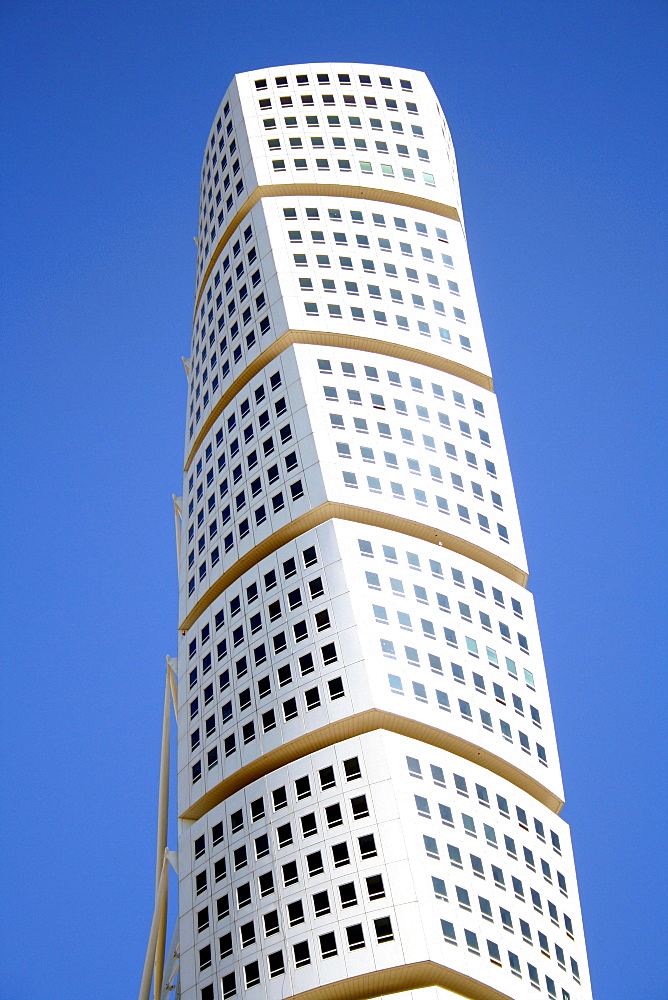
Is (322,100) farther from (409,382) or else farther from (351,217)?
(409,382)

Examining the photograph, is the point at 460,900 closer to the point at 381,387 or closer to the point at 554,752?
the point at 554,752

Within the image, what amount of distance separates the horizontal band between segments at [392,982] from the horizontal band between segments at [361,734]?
7138mm

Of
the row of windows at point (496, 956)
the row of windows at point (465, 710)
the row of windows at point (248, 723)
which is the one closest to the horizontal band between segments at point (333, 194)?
the row of windows at point (248, 723)

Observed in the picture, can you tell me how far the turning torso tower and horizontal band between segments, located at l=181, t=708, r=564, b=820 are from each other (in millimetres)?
99

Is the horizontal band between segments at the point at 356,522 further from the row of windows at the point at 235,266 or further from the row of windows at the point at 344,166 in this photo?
the row of windows at the point at 344,166

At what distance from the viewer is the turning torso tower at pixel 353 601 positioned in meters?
39.2

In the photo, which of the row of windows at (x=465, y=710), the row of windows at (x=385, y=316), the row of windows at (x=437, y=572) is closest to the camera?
the row of windows at (x=465, y=710)


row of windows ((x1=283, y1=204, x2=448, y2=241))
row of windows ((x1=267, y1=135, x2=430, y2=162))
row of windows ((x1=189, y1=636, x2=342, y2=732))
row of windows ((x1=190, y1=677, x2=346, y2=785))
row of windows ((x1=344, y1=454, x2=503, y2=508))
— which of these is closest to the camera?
row of windows ((x1=190, y1=677, x2=346, y2=785))

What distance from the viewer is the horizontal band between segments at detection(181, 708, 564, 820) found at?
1667 inches

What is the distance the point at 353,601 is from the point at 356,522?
4.05 metres

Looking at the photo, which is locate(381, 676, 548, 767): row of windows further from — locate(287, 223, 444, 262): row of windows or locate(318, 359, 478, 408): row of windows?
locate(287, 223, 444, 262): row of windows

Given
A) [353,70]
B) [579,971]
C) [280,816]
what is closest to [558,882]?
[579,971]

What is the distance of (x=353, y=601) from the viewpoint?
43.9 metres

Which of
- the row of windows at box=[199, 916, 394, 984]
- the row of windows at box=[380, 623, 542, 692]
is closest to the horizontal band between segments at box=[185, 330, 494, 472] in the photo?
the row of windows at box=[380, 623, 542, 692]
